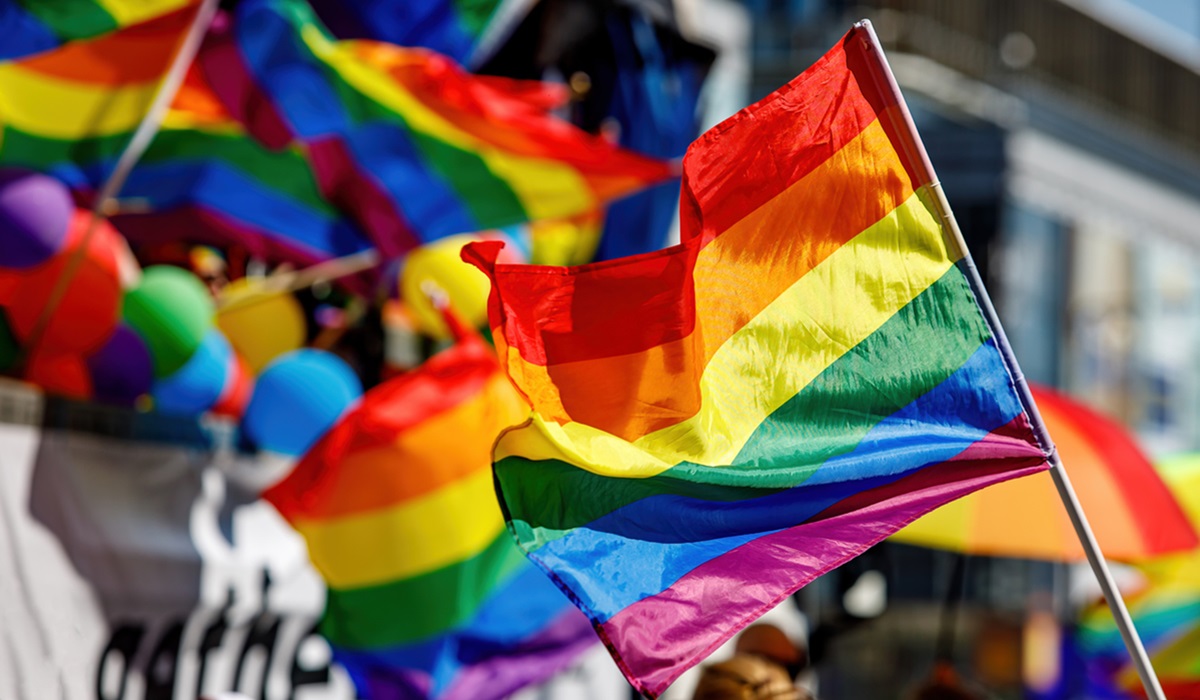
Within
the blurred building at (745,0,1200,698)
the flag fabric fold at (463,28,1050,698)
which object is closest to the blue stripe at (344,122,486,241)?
the flag fabric fold at (463,28,1050,698)

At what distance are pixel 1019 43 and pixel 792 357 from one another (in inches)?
955

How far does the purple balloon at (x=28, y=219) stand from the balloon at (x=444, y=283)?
76.3 inches

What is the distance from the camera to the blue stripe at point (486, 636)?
6227mm

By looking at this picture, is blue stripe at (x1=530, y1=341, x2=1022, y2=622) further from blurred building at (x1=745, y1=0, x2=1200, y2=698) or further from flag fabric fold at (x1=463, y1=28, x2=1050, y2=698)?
blurred building at (x1=745, y1=0, x2=1200, y2=698)

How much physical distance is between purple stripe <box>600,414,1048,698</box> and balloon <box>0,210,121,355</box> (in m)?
3.03

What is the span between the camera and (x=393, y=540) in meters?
6.23

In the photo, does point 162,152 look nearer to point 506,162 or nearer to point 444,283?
point 444,283

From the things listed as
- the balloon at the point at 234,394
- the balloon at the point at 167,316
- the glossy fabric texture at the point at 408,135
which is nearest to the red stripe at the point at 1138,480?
the glossy fabric texture at the point at 408,135

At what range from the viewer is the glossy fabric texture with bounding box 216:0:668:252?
22.6 feet

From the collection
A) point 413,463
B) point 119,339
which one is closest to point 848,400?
point 413,463

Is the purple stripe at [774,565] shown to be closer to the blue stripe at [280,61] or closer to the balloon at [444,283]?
the blue stripe at [280,61]

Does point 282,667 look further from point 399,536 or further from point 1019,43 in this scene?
point 1019,43

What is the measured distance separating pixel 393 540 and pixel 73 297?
54.5 inches

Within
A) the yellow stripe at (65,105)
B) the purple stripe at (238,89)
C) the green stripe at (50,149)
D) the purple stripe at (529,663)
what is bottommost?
the purple stripe at (529,663)
